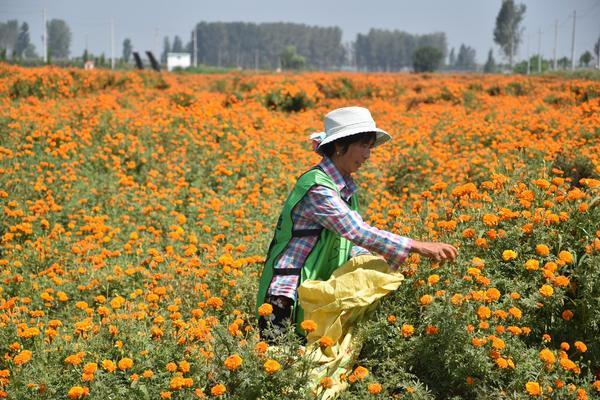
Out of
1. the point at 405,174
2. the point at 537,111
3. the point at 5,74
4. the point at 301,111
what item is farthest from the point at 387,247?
the point at 5,74

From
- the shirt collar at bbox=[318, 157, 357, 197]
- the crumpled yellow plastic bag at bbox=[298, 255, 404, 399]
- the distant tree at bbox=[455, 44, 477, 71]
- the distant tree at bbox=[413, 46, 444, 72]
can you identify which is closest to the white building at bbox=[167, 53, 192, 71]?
the distant tree at bbox=[413, 46, 444, 72]

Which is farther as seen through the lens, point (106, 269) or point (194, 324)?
point (106, 269)

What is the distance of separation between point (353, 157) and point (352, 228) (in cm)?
39

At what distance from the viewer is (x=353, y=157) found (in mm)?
3086

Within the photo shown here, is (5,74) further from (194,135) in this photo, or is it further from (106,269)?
(106,269)

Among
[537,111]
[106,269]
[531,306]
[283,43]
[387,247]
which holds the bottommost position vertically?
[106,269]

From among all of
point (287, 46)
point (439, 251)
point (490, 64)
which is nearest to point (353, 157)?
point (439, 251)

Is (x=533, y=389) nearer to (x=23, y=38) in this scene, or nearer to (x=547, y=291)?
(x=547, y=291)

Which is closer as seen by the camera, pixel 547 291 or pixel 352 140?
pixel 547 291

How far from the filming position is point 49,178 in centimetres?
625

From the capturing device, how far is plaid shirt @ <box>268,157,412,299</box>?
2895 mm

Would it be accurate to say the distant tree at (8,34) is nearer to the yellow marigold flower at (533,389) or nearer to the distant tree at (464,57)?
the distant tree at (464,57)

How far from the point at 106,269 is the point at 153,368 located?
188cm

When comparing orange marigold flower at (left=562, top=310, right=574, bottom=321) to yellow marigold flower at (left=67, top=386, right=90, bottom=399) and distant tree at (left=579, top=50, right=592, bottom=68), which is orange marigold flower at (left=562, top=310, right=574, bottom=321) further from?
distant tree at (left=579, top=50, right=592, bottom=68)
